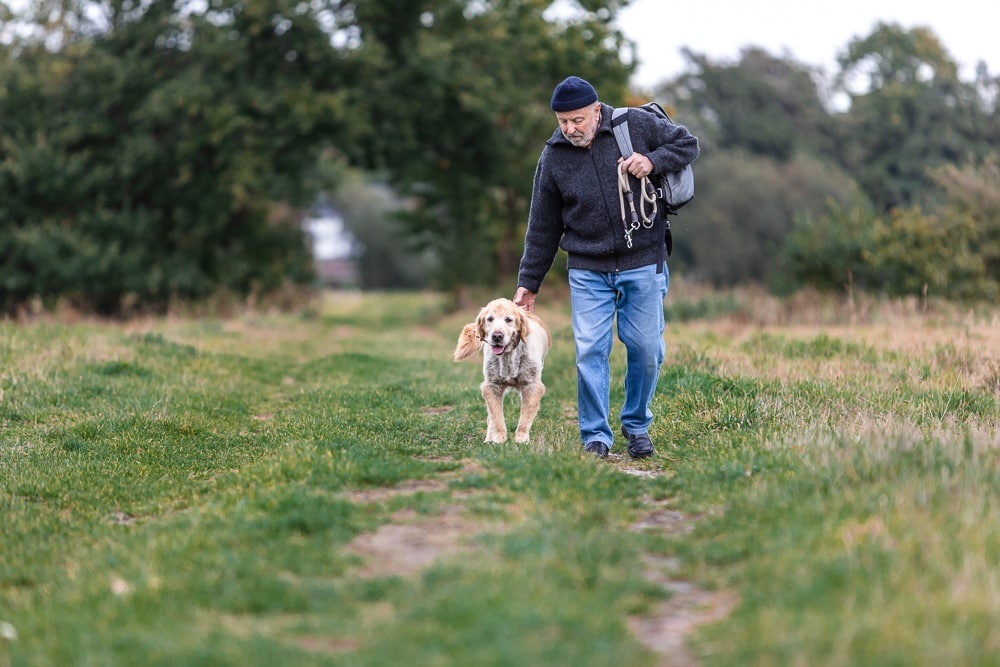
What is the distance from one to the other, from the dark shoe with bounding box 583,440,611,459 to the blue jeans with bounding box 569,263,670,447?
0.11 ft

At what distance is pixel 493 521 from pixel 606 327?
2385 millimetres

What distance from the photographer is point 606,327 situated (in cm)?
698

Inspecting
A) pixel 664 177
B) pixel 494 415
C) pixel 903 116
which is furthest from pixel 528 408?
pixel 903 116

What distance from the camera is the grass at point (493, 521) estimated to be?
3.61 m

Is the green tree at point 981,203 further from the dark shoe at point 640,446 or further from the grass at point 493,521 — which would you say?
the dark shoe at point 640,446

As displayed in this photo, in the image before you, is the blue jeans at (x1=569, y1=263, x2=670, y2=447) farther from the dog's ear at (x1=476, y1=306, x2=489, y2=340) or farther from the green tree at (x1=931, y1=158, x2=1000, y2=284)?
the green tree at (x1=931, y1=158, x2=1000, y2=284)

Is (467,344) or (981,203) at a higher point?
(981,203)

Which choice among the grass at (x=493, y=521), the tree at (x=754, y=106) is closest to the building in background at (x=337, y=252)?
the tree at (x=754, y=106)

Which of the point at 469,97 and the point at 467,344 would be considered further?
the point at 469,97

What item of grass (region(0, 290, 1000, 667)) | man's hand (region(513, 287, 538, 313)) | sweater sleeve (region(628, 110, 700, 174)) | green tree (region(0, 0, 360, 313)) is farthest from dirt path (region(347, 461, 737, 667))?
green tree (region(0, 0, 360, 313))

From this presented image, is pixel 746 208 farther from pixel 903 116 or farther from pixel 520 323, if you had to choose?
pixel 520 323

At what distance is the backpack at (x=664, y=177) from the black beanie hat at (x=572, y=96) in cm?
33

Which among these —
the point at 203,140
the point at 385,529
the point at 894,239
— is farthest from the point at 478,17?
the point at 385,529

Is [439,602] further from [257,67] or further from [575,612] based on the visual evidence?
[257,67]
